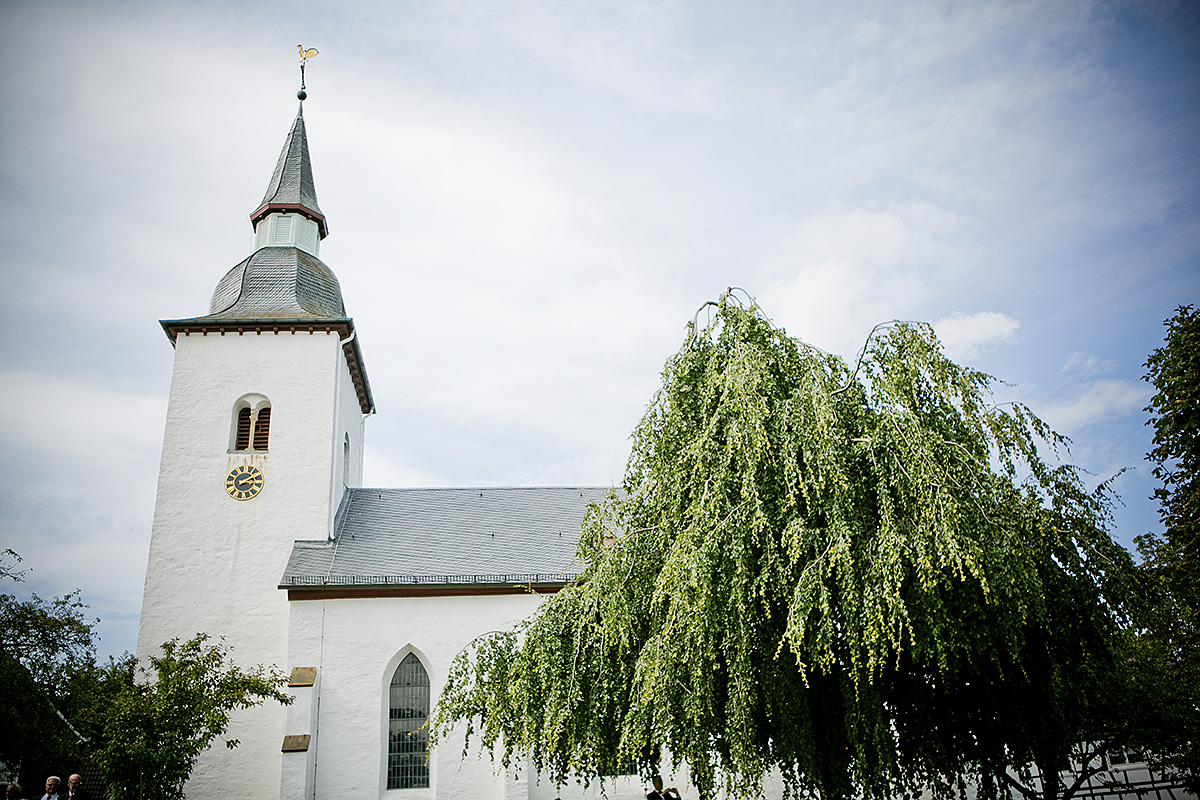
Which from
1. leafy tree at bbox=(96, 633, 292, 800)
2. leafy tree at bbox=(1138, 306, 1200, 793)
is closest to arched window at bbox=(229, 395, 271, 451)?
leafy tree at bbox=(96, 633, 292, 800)

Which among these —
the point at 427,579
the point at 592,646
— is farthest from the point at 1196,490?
the point at 427,579

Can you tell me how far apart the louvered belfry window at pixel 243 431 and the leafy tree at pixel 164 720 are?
596cm

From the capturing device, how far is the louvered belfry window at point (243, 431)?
20625 mm

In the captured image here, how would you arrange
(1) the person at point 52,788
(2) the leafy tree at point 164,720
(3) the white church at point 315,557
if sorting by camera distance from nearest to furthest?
(1) the person at point 52,788
(2) the leafy tree at point 164,720
(3) the white church at point 315,557

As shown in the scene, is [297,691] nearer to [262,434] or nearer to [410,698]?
[410,698]

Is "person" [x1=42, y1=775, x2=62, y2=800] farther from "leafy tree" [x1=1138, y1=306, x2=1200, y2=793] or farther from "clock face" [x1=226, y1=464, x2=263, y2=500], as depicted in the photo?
"leafy tree" [x1=1138, y1=306, x2=1200, y2=793]

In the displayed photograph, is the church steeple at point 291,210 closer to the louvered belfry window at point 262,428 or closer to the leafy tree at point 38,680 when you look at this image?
the louvered belfry window at point 262,428

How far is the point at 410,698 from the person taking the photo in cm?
1781

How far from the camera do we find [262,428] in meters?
20.9

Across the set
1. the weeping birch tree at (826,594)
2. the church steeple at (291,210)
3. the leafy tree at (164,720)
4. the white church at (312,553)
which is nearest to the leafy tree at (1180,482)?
the weeping birch tree at (826,594)

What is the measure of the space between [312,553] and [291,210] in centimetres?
1035

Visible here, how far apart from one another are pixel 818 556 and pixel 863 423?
1616 millimetres

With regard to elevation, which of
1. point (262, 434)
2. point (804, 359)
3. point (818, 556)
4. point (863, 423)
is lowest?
point (818, 556)

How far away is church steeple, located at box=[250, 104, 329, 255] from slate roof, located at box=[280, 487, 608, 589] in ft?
25.0
